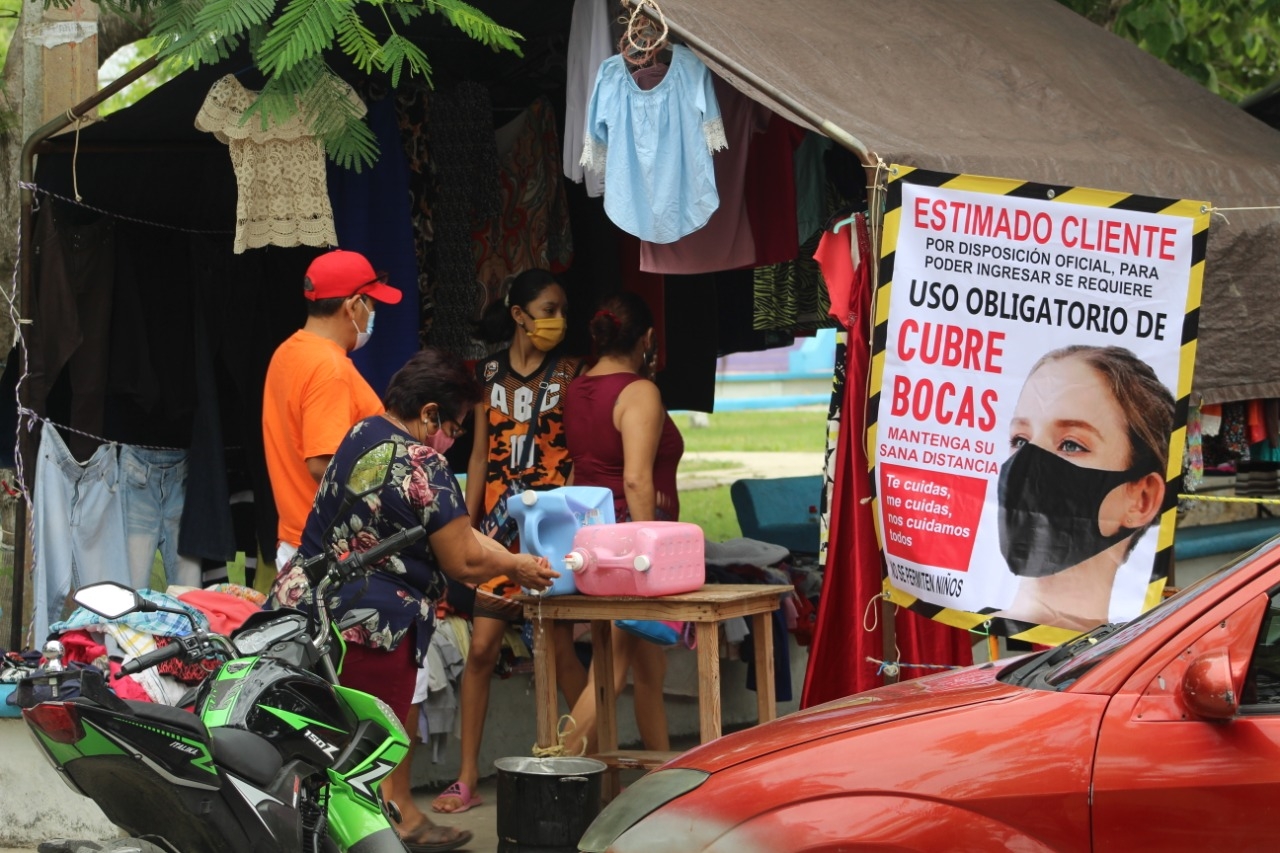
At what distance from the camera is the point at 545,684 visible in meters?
6.56

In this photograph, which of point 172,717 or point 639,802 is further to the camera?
point 639,802

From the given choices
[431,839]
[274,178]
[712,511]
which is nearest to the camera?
[431,839]

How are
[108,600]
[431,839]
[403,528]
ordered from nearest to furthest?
[108,600]
[403,528]
[431,839]

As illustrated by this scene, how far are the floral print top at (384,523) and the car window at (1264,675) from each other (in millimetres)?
2499

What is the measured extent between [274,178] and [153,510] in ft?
6.11

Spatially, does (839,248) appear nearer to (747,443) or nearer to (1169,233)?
(1169,233)

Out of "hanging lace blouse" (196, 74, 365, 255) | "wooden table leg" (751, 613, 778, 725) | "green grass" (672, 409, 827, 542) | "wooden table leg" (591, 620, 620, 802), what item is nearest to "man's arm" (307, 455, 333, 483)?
"hanging lace blouse" (196, 74, 365, 255)

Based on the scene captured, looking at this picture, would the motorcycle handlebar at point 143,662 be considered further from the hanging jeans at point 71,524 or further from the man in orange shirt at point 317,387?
the hanging jeans at point 71,524

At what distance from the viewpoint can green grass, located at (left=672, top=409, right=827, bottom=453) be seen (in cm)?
2706

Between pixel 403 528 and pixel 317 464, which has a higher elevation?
pixel 317 464

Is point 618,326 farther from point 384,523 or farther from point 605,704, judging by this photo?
point 384,523

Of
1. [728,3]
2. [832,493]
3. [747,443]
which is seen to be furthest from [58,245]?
[747,443]

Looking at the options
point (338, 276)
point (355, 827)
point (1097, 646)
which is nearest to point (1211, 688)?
point (1097, 646)

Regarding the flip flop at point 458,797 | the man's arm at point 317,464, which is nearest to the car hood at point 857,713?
the man's arm at point 317,464
